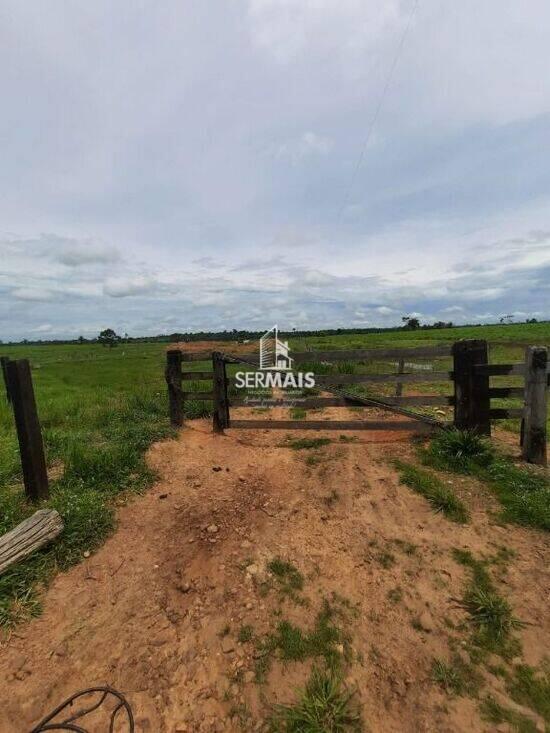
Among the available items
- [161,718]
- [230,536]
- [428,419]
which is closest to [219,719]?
[161,718]

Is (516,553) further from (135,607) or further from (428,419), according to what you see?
(135,607)

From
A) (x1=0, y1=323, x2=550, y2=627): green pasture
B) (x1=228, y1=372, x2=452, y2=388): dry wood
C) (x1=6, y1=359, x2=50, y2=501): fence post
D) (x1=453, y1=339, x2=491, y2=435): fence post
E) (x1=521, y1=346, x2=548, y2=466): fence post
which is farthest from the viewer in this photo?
(x1=228, y1=372, x2=452, y2=388): dry wood

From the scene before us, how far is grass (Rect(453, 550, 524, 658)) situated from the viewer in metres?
2.50

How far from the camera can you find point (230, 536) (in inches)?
146

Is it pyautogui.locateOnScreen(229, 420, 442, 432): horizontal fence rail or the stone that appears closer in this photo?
the stone

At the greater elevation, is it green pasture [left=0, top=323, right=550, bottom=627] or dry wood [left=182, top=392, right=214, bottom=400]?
dry wood [left=182, top=392, right=214, bottom=400]

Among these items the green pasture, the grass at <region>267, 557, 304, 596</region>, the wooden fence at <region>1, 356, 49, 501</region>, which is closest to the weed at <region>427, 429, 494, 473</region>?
the green pasture

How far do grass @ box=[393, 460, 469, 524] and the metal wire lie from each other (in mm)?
3294

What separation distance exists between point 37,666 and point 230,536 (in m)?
1.74

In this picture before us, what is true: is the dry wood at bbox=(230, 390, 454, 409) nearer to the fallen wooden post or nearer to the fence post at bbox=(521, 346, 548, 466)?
the fence post at bbox=(521, 346, 548, 466)

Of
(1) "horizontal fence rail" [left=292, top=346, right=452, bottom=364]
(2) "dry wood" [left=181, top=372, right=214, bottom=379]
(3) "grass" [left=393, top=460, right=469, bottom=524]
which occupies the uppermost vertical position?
(1) "horizontal fence rail" [left=292, top=346, right=452, bottom=364]

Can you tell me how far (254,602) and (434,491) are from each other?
2489 millimetres

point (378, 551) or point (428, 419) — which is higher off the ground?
point (428, 419)

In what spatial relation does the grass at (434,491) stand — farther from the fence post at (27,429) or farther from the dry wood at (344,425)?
the fence post at (27,429)
